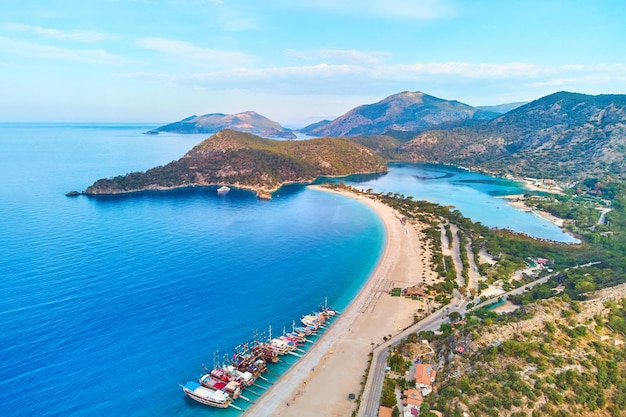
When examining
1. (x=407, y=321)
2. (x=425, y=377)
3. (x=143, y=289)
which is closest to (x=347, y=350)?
(x=425, y=377)

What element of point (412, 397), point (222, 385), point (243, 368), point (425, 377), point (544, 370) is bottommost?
point (222, 385)

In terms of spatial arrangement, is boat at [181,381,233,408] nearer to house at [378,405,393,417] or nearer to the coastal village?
the coastal village

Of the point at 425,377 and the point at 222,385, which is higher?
the point at 425,377

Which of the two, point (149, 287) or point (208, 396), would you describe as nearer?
point (208, 396)

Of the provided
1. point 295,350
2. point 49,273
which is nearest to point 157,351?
point 295,350

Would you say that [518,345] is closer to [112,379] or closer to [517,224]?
[112,379]

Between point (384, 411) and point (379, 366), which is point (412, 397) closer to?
point (384, 411)

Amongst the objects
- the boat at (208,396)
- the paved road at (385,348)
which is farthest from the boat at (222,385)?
the paved road at (385,348)
